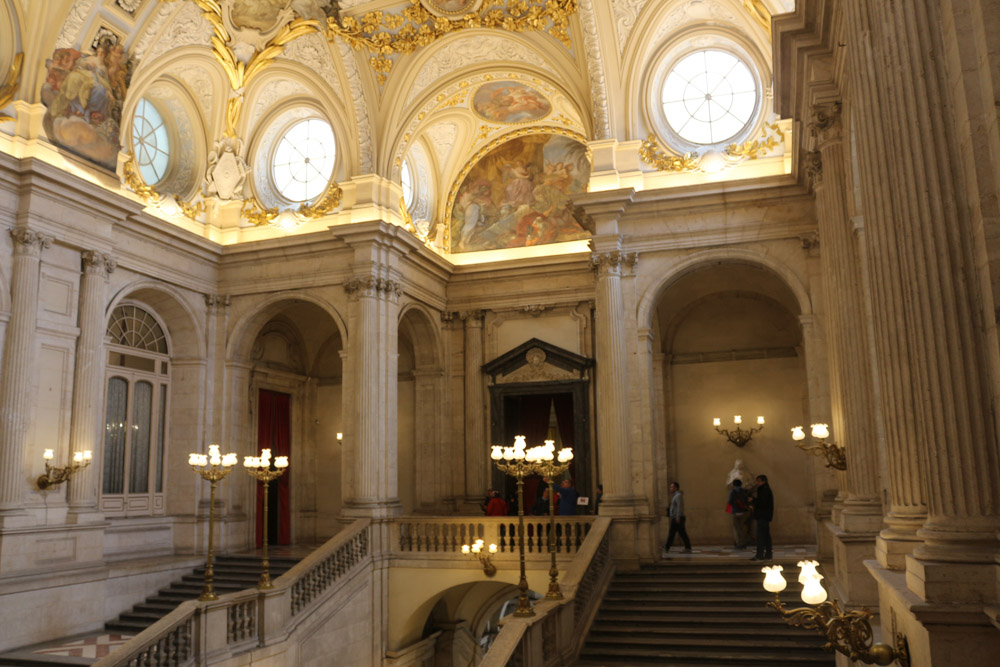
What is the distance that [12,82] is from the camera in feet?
49.3

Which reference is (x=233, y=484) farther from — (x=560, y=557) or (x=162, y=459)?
(x=560, y=557)

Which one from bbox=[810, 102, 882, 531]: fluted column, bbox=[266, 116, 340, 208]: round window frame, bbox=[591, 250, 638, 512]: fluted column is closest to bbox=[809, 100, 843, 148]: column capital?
bbox=[810, 102, 882, 531]: fluted column

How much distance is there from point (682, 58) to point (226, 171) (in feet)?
34.9

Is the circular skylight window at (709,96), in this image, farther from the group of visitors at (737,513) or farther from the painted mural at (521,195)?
the group of visitors at (737,513)

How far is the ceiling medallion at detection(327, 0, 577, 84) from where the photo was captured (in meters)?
17.1

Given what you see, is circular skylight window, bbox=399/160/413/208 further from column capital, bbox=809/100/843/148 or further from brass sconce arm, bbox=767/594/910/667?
brass sconce arm, bbox=767/594/910/667

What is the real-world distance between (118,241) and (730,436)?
45.2ft

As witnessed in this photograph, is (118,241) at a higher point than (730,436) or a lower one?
higher

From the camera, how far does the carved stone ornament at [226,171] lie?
1967 centimetres

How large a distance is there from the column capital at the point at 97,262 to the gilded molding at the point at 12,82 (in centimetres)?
263

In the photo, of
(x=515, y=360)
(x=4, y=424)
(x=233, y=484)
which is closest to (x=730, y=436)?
(x=515, y=360)

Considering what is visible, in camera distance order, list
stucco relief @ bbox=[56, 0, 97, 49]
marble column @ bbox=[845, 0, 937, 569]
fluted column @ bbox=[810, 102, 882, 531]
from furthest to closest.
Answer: stucco relief @ bbox=[56, 0, 97, 49] → fluted column @ bbox=[810, 102, 882, 531] → marble column @ bbox=[845, 0, 937, 569]

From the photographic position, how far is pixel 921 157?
16.6 feet

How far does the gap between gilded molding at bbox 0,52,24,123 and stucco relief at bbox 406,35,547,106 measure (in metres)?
7.59
